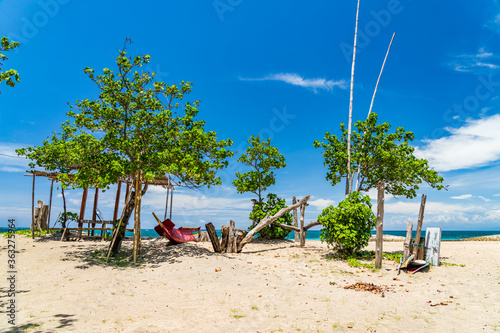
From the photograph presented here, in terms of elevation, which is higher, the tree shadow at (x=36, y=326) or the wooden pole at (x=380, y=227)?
the wooden pole at (x=380, y=227)

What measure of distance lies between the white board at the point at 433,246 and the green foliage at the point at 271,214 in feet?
27.9

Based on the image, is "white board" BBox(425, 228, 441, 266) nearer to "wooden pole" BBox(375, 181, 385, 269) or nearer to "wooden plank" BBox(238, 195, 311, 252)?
"wooden pole" BBox(375, 181, 385, 269)

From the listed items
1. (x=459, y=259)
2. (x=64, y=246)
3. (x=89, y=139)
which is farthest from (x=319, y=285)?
(x=64, y=246)

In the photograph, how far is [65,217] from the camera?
802 inches

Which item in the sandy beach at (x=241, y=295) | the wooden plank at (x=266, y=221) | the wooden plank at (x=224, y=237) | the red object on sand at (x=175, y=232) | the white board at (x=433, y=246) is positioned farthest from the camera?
the wooden plank at (x=266, y=221)

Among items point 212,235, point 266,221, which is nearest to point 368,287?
point 212,235

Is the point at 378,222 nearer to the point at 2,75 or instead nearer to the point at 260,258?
the point at 260,258

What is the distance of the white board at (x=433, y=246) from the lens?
12.5m

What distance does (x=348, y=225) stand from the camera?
13555 mm

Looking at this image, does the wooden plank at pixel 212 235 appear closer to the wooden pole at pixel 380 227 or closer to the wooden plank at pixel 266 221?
the wooden plank at pixel 266 221

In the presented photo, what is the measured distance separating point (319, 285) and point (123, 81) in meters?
11.0

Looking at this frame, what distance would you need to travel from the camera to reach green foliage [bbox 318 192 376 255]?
1352 cm

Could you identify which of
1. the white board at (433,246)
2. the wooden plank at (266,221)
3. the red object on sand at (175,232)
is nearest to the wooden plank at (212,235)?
the wooden plank at (266,221)

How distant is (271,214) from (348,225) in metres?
6.74
